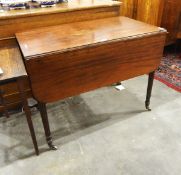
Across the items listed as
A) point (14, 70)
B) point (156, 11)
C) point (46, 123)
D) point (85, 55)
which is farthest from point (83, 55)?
point (156, 11)

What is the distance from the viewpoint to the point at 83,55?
4.39 ft

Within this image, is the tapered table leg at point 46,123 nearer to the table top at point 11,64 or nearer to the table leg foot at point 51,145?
the table leg foot at point 51,145

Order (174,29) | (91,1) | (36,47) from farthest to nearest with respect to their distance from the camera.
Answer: (174,29) < (91,1) < (36,47)

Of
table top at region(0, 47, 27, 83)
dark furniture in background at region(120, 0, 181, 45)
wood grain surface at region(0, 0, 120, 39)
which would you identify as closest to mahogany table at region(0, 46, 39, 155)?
table top at region(0, 47, 27, 83)

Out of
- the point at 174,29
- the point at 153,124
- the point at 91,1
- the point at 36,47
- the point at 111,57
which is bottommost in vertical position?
the point at 153,124

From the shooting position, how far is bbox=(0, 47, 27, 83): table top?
1.15 m

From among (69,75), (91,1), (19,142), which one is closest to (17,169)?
(19,142)

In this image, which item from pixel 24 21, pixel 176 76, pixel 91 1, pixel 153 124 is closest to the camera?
pixel 24 21

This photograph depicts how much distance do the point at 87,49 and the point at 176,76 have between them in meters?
1.63

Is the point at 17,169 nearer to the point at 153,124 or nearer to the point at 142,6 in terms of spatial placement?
the point at 153,124

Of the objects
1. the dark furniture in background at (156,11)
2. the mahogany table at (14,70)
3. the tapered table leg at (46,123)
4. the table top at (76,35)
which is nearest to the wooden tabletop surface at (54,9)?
the table top at (76,35)

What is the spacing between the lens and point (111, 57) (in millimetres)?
1455

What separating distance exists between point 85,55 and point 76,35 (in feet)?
0.77

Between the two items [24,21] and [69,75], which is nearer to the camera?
[69,75]
